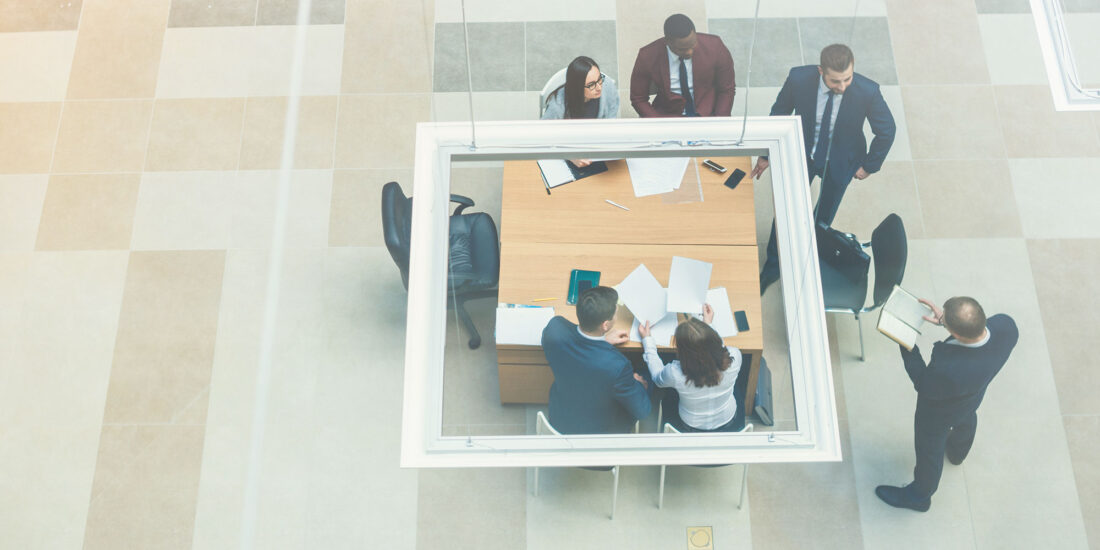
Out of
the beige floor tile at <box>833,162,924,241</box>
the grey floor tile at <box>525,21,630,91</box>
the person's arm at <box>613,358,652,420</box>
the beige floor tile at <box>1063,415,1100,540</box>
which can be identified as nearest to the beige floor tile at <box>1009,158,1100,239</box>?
the beige floor tile at <box>833,162,924,241</box>

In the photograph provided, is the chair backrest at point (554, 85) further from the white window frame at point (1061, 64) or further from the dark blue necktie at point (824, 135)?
the white window frame at point (1061, 64)

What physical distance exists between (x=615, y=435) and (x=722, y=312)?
45.7 inches

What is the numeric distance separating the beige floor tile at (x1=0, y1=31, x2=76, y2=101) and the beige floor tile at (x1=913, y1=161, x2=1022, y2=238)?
5223 millimetres

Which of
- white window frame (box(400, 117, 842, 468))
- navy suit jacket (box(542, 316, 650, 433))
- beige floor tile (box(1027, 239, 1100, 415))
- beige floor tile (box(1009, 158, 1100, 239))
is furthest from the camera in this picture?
beige floor tile (box(1009, 158, 1100, 239))

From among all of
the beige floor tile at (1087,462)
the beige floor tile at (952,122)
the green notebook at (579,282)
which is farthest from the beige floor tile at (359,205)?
the beige floor tile at (1087,462)

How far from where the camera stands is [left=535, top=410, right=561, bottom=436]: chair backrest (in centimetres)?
240

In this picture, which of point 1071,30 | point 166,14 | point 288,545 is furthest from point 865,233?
point 166,14

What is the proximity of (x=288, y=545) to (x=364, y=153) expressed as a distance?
221 centimetres

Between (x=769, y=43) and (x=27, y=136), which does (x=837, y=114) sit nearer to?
(x=769, y=43)

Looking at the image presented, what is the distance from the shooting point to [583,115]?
3.80m

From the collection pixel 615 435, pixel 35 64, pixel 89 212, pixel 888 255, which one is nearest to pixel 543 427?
pixel 615 435

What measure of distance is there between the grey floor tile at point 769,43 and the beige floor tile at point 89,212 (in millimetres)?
3573

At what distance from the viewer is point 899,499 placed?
11.9 feet

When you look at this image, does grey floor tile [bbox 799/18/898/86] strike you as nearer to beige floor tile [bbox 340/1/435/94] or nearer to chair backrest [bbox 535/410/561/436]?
beige floor tile [bbox 340/1/435/94]
